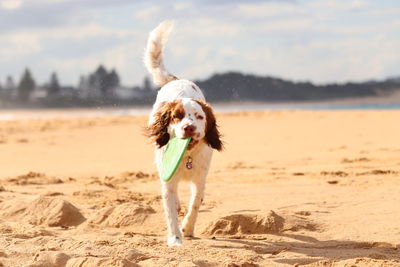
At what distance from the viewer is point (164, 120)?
6715 mm

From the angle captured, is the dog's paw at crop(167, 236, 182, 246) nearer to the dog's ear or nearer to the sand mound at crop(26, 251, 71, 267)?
the dog's ear

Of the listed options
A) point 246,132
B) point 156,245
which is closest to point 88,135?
point 246,132

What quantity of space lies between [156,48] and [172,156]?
2676 mm

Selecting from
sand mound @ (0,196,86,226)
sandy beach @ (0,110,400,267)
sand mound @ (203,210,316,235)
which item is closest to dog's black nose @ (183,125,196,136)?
sandy beach @ (0,110,400,267)

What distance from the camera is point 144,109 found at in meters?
39.5

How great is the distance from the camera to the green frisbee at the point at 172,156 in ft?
21.3

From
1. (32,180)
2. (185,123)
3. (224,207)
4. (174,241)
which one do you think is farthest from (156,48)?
(32,180)

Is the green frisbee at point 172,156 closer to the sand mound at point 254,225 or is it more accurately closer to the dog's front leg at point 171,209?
the dog's front leg at point 171,209

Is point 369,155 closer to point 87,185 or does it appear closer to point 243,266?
point 87,185

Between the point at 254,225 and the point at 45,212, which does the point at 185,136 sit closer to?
the point at 254,225

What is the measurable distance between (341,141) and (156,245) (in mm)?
11605

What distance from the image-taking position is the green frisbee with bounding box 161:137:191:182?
6.49m

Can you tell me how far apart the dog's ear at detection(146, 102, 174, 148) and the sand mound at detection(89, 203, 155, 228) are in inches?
48.1

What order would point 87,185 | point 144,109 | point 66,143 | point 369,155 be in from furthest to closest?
point 144,109 < point 66,143 < point 369,155 < point 87,185
